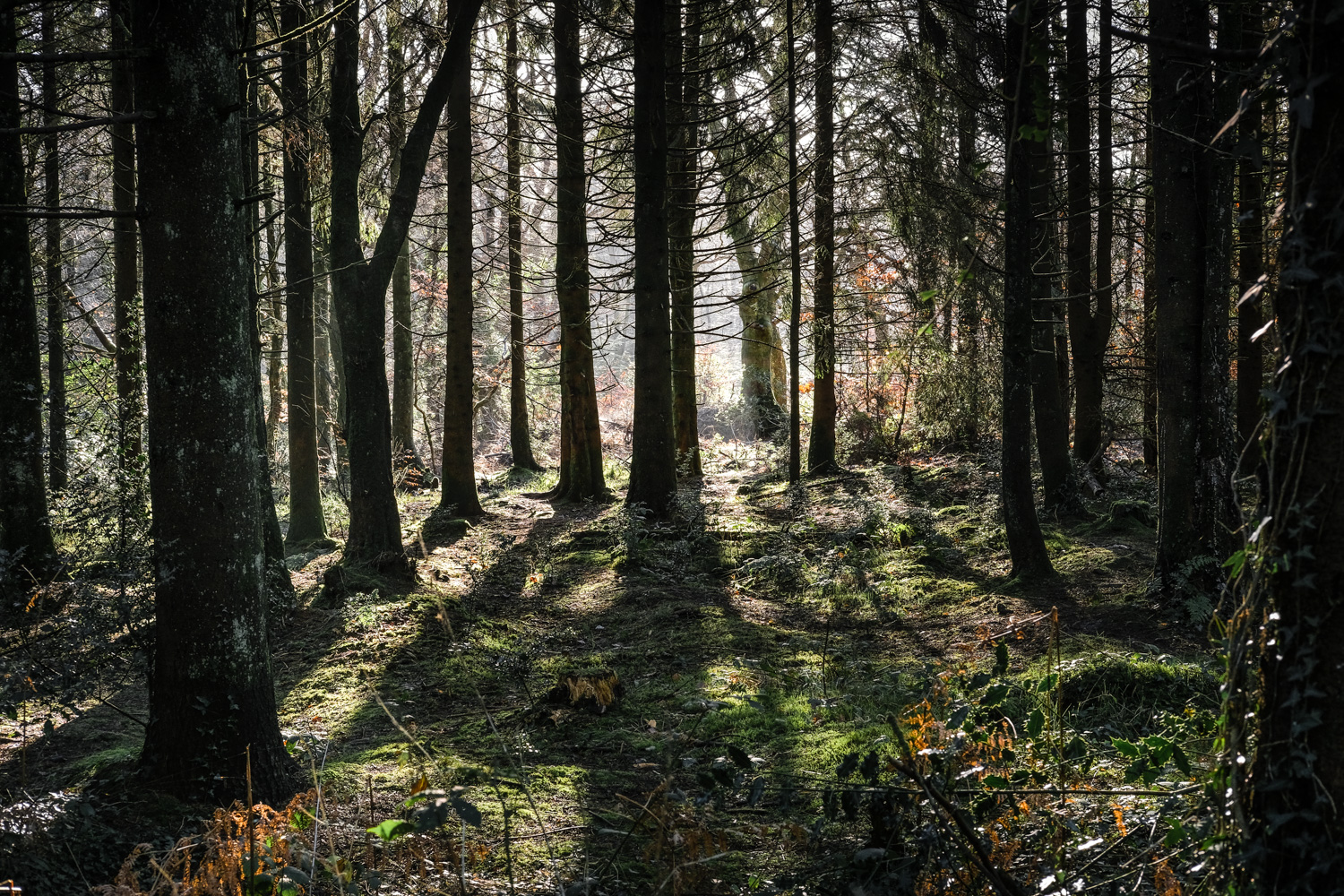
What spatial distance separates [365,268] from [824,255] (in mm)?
8967

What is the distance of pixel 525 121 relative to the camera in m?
16.8

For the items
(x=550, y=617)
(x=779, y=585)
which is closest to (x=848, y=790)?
(x=550, y=617)

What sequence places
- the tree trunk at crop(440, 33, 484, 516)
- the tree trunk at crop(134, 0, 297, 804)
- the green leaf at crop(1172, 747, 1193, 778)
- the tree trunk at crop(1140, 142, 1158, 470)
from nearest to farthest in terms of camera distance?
the green leaf at crop(1172, 747, 1193, 778)
the tree trunk at crop(134, 0, 297, 804)
the tree trunk at crop(1140, 142, 1158, 470)
the tree trunk at crop(440, 33, 484, 516)

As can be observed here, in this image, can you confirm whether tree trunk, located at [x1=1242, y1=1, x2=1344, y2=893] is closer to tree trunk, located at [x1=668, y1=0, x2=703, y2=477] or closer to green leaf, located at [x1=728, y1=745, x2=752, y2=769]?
green leaf, located at [x1=728, y1=745, x2=752, y2=769]

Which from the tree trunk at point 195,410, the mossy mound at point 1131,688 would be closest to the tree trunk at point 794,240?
the mossy mound at point 1131,688

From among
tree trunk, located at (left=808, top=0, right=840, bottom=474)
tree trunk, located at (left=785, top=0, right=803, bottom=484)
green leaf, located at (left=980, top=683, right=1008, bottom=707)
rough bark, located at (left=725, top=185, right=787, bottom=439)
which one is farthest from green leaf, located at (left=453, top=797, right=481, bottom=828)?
rough bark, located at (left=725, top=185, right=787, bottom=439)

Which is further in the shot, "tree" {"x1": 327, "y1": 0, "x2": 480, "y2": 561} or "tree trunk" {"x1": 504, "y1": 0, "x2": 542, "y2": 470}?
"tree trunk" {"x1": 504, "y1": 0, "x2": 542, "y2": 470}

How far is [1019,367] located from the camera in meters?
8.08

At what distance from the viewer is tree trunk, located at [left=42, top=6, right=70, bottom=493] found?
32.9 ft

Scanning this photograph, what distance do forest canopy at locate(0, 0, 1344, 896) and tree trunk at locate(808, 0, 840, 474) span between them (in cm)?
10

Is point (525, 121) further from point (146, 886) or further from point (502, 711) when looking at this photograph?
point (146, 886)

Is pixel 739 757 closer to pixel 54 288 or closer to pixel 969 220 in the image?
pixel 969 220

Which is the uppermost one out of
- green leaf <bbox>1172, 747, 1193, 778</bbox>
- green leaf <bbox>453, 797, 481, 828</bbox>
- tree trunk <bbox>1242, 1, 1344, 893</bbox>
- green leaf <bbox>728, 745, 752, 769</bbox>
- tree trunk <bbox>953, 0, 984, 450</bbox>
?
tree trunk <bbox>953, 0, 984, 450</bbox>

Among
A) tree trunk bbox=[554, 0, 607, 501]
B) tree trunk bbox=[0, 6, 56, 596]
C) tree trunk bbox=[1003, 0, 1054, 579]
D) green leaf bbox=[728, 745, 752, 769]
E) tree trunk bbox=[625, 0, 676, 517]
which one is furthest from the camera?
tree trunk bbox=[554, 0, 607, 501]
